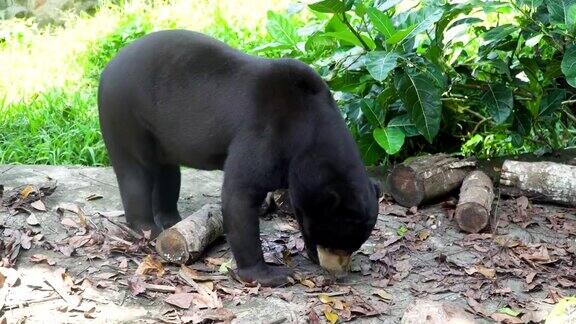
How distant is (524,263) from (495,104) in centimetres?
149

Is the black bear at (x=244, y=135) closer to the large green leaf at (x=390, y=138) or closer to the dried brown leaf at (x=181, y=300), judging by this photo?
the dried brown leaf at (x=181, y=300)

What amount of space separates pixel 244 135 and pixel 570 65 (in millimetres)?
2561

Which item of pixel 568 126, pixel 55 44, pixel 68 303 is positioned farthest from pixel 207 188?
pixel 55 44

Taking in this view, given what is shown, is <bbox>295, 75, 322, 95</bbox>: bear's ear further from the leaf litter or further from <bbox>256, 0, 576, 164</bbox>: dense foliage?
the leaf litter

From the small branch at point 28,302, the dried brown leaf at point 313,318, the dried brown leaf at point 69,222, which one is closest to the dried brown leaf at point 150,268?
the small branch at point 28,302

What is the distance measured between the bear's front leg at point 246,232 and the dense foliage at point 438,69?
135 cm

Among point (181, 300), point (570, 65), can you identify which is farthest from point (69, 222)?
point (570, 65)

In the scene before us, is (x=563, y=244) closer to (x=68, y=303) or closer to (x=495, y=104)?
(x=495, y=104)

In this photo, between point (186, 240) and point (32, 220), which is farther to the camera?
point (32, 220)

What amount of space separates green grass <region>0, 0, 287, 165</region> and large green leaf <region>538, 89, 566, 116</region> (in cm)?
398

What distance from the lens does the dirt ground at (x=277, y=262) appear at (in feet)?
13.6

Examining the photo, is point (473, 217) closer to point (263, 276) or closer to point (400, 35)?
point (400, 35)

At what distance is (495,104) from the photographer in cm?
593

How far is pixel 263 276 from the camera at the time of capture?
14.7 feet
